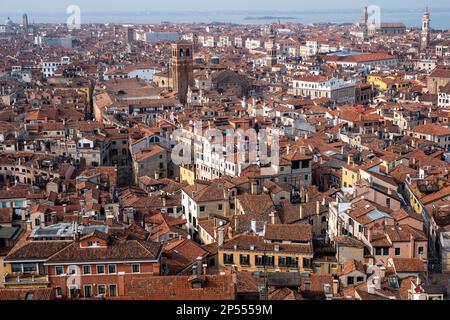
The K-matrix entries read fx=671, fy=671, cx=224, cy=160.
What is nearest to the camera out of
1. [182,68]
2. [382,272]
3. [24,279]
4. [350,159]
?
[24,279]

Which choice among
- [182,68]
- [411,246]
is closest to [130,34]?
[182,68]

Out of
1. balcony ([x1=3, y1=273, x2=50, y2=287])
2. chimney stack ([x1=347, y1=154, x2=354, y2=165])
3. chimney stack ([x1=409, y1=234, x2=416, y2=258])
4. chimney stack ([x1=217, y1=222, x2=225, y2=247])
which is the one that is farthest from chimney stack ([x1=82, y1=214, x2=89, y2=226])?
chimney stack ([x1=347, y1=154, x2=354, y2=165])

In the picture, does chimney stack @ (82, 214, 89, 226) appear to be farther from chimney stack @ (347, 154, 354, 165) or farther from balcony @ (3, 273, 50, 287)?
chimney stack @ (347, 154, 354, 165)

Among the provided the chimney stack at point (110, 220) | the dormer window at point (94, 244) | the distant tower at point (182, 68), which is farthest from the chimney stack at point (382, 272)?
the distant tower at point (182, 68)

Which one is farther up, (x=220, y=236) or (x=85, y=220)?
(x=85, y=220)

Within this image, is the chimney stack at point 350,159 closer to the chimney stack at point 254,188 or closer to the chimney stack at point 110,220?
the chimney stack at point 254,188

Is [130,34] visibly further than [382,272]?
Yes

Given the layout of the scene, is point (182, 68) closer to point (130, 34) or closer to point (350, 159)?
point (350, 159)
